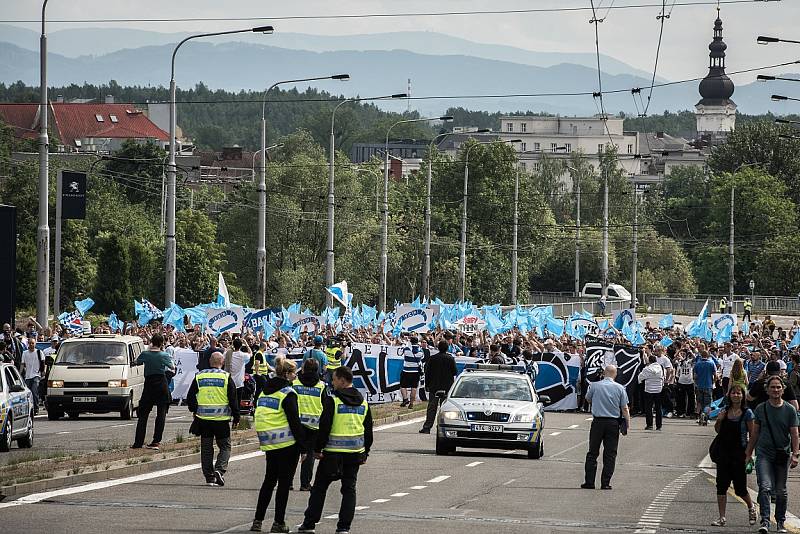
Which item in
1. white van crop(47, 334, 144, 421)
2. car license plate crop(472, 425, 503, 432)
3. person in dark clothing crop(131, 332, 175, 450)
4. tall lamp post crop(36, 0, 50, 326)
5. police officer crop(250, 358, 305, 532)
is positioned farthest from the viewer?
tall lamp post crop(36, 0, 50, 326)

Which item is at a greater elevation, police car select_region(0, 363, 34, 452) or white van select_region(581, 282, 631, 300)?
white van select_region(581, 282, 631, 300)

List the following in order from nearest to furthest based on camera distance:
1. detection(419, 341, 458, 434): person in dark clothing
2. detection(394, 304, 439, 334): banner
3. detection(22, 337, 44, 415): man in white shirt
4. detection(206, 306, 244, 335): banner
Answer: detection(419, 341, 458, 434): person in dark clothing → detection(22, 337, 44, 415): man in white shirt → detection(206, 306, 244, 335): banner → detection(394, 304, 439, 334): banner

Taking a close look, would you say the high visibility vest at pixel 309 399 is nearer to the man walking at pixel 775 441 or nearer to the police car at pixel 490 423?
the man walking at pixel 775 441

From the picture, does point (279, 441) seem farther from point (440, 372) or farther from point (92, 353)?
point (92, 353)

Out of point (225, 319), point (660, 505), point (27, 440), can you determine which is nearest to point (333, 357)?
point (27, 440)

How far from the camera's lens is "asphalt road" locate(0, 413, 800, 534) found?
15.9 m

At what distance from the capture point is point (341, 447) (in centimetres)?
1471

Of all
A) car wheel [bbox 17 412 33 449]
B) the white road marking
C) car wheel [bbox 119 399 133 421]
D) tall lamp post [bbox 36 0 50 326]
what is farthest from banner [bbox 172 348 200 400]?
the white road marking

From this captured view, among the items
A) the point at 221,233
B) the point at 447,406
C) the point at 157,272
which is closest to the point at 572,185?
the point at 221,233

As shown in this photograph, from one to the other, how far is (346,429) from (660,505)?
5695mm

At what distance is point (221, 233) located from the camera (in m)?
101

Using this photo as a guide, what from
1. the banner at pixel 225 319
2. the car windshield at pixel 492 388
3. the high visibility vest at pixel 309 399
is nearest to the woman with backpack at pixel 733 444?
the high visibility vest at pixel 309 399

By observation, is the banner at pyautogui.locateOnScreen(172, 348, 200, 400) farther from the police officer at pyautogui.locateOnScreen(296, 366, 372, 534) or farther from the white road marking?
the police officer at pyautogui.locateOnScreen(296, 366, 372, 534)

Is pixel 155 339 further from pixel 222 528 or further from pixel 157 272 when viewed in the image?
pixel 157 272
